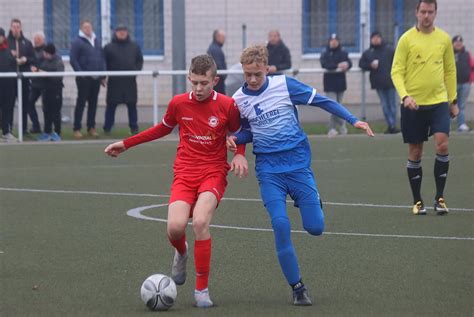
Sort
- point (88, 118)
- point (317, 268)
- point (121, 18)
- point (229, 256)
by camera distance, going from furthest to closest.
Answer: point (121, 18) < point (88, 118) < point (229, 256) < point (317, 268)

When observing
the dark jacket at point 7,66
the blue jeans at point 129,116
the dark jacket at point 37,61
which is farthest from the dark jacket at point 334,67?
the dark jacket at point 7,66

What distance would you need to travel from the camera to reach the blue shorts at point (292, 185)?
7.95 m

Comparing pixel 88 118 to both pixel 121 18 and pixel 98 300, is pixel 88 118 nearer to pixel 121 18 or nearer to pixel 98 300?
pixel 121 18

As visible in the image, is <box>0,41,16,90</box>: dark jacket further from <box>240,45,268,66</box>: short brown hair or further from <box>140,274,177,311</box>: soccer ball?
<box>140,274,177,311</box>: soccer ball

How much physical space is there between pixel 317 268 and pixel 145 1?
69.7 ft

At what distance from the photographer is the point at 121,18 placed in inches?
1150

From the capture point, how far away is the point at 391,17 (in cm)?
2895

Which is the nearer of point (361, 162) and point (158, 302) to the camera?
point (158, 302)

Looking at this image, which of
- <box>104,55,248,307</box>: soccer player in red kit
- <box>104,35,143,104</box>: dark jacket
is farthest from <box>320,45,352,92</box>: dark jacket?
<box>104,55,248,307</box>: soccer player in red kit

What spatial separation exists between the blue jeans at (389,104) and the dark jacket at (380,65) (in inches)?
5.2

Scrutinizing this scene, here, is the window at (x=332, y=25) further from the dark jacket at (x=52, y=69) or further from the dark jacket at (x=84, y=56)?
the dark jacket at (x=52, y=69)

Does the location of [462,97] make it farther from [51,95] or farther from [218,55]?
[51,95]

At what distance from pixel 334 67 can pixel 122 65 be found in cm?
425

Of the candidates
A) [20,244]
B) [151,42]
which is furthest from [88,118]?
[20,244]
